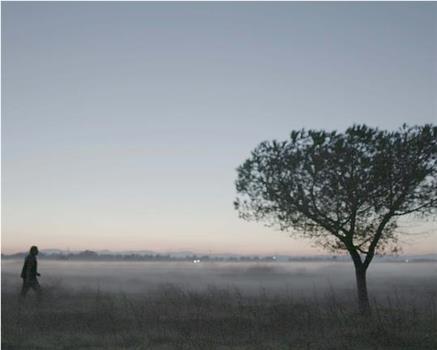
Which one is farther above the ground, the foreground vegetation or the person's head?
the person's head

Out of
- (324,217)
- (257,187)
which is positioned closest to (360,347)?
(324,217)

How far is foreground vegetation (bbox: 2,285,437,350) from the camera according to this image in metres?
12.5

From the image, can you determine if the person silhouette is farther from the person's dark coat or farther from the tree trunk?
the tree trunk

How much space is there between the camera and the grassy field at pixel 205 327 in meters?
12.5

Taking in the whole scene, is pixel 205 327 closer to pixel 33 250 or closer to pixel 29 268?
pixel 33 250

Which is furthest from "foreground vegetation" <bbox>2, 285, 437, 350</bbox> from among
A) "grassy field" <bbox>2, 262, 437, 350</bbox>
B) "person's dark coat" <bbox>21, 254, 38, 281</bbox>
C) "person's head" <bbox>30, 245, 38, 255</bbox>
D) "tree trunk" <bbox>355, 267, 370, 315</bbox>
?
"person's head" <bbox>30, 245, 38, 255</bbox>

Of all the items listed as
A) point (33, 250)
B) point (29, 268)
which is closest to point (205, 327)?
point (33, 250)

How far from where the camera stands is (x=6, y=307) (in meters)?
18.6

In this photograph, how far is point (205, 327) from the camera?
14844 millimetres

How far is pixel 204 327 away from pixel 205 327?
4 centimetres

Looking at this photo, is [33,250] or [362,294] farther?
[33,250]

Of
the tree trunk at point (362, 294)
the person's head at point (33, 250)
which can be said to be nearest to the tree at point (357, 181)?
the tree trunk at point (362, 294)

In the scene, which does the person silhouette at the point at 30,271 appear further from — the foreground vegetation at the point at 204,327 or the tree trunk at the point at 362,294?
the tree trunk at the point at 362,294

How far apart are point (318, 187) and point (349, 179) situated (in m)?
1.32
